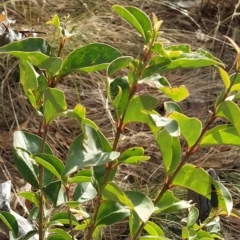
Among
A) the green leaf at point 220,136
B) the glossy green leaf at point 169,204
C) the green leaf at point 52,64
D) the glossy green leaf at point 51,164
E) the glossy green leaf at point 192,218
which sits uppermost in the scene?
the green leaf at point 52,64

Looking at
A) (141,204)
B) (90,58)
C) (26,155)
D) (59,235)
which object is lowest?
(59,235)

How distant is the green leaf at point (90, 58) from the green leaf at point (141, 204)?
0.61ft

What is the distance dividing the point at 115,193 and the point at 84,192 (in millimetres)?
245

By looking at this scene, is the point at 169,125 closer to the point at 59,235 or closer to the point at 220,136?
the point at 220,136

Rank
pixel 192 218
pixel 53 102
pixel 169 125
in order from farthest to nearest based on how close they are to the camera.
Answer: pixel 192 218 < pixel 53 102 < pixel 169 125

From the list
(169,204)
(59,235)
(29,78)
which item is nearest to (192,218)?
(169,204)

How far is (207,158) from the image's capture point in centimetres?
231

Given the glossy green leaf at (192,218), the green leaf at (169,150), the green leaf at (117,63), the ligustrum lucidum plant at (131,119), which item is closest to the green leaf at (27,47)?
the ligustrum lucidum plant at (131,119)

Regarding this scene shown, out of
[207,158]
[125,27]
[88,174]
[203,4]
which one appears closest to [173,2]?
[203,4]

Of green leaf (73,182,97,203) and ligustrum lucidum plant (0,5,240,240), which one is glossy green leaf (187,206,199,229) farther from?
green leaf (73,182,97,203)

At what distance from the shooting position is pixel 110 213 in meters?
0.89

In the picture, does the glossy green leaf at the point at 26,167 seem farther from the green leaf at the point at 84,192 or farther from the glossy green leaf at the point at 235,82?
the glossy green leaf at the point at 235,82

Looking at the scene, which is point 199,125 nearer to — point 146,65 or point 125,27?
point 146,65

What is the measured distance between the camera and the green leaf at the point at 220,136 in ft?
2.70
